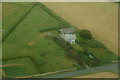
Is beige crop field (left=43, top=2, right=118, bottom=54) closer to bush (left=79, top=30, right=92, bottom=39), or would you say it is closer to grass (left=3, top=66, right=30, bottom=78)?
bush (left=79, top=30, right=92, bottom=39)

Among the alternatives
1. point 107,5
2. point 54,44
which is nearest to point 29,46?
point 54,44

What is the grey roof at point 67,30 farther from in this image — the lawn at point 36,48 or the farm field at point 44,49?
the lawn at point 36,48

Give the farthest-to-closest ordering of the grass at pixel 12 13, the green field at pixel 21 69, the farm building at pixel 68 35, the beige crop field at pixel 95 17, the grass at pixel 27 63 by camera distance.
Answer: the grass at pixel 12 13, the beige crop field at pixel 95 17, the farm building at pixel 68 35, the grass at pixel 27 63, the green field at pixel 21 69

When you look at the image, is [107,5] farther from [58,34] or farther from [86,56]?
[86,56]

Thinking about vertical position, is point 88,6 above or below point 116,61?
above

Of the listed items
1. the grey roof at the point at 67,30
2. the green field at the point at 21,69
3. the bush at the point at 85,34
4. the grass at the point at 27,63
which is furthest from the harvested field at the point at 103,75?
the grey roof at the point at 67,30

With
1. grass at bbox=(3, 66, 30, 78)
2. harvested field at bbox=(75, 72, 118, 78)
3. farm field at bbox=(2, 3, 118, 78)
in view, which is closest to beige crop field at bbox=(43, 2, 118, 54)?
farm field at bbox=(2, 3, 118, 78)

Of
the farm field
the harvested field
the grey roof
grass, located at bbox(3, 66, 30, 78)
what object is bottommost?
the harvested field

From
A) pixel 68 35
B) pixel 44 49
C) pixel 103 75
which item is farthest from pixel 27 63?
pixel 103 75
